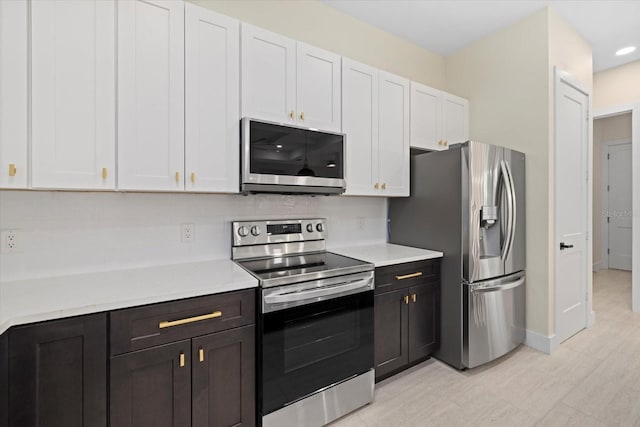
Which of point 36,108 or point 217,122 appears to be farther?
point 217,122

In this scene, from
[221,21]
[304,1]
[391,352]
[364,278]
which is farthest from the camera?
[304,1]

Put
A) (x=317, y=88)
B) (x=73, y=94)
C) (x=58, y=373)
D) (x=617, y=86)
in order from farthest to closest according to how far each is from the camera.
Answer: (x=617, y=86) < (x=317, y=88) < (x=73, y=94) < (x=58, y=373)

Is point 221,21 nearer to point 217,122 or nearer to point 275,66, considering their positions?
point 275,66

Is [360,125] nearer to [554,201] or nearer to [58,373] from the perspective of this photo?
[554,201]

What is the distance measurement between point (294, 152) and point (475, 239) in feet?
5.11

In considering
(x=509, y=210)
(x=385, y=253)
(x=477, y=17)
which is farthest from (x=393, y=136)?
(x=477, y=17)

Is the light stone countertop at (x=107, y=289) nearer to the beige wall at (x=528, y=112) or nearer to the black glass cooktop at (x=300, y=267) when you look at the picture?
the black glass cooktop at (x=300, y=267)

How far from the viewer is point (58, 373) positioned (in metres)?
1.21

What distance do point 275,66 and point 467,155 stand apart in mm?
1575

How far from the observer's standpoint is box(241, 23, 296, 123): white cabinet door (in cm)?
197

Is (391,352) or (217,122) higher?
(217,122)

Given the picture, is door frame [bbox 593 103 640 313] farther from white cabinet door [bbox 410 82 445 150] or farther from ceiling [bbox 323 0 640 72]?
white cabinet door [bbox 410 82 445 150]

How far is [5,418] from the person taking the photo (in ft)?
3.67

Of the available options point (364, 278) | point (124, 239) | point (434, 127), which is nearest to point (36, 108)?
point (124, 239)
